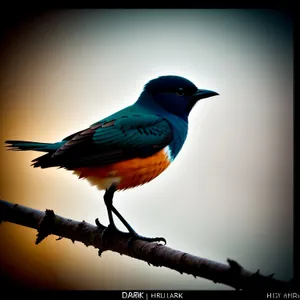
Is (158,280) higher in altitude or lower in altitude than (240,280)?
lower

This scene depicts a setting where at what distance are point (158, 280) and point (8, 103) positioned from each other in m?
1.19

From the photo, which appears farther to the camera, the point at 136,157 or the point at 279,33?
the point at 279,33

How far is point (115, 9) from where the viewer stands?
2342 millimetres

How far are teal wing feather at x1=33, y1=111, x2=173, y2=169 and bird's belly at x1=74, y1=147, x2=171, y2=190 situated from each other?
0.03 m

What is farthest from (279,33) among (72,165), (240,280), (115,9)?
(240,280)

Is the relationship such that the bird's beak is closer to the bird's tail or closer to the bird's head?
the bird's head

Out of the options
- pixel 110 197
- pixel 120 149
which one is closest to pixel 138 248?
pixel 110 197

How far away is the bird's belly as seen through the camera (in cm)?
195

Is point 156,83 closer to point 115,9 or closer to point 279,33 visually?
point 115,9

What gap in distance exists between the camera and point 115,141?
1.97 metres

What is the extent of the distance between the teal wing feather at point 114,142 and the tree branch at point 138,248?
0.22 metres

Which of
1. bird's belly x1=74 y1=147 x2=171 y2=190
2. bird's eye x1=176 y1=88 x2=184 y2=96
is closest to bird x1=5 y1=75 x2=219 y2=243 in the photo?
bird's belly x1=74 y1=147 x2=171 y2=190

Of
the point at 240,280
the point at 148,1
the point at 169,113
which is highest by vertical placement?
the point at 148,1

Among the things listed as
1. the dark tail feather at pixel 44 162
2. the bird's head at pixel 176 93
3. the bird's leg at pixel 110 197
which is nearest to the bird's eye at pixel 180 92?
the bird's head at pixel 176 93
